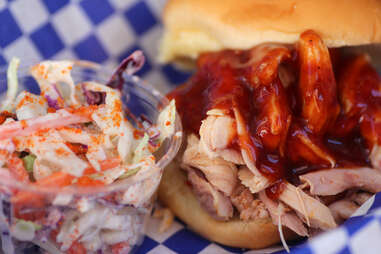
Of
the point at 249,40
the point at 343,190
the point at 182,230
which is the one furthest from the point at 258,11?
the point at 182,230

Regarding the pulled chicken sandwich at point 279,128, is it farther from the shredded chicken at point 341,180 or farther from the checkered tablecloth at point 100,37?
the checkered tablecloth at point 100,37

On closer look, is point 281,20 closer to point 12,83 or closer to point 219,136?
point 219,136

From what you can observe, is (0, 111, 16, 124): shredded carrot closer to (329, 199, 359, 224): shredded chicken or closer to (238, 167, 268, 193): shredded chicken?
(238, 167, 268, 193): shredded chicken

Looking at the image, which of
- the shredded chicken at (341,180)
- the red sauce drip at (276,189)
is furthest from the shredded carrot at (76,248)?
the shredded chicken at (341,180)

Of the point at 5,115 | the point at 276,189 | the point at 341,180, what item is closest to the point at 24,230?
the point at 5,115

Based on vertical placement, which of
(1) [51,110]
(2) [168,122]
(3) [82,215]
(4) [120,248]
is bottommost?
(4) [120,248]

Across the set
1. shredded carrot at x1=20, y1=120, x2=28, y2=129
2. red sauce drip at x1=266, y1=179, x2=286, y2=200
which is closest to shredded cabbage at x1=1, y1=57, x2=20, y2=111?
shredded carrot at x1=20, y1=120, x2=28, y2=129
